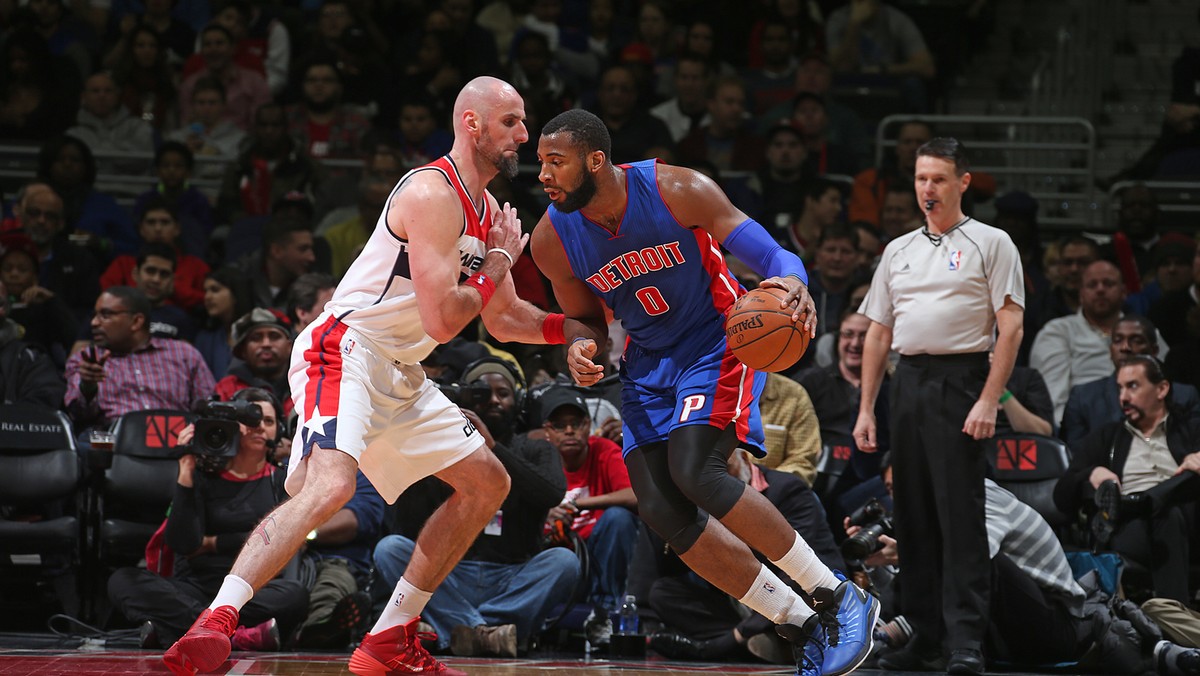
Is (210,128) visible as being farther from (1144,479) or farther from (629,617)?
(1144,479)

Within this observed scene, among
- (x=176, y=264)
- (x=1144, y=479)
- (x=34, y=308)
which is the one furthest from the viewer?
(x=176, y=264)

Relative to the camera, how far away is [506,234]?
5320 mm

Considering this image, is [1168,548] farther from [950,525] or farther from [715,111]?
[715,111]

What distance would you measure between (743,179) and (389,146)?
2655 millimetres

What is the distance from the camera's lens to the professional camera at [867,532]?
612cm

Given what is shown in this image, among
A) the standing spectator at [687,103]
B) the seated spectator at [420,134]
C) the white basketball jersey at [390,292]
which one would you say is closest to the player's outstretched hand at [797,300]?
the white basketball jersey at [390,292]

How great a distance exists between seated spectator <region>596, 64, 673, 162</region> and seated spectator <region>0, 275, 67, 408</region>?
460 centimetres

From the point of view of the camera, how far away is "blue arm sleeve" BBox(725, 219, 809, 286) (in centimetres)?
497

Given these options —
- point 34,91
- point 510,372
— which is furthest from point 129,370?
point 34,91

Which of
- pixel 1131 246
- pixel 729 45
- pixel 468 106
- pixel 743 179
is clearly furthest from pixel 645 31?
pixel 468 106

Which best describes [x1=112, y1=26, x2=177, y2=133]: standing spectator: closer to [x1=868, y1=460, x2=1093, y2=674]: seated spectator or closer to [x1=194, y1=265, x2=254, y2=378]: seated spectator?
[x1=194, y1=265, x2=254, y2=378]: seated spectator

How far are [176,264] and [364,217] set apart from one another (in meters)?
1.34

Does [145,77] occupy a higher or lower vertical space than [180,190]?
higher

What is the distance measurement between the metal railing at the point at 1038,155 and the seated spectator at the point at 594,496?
4603 mm
